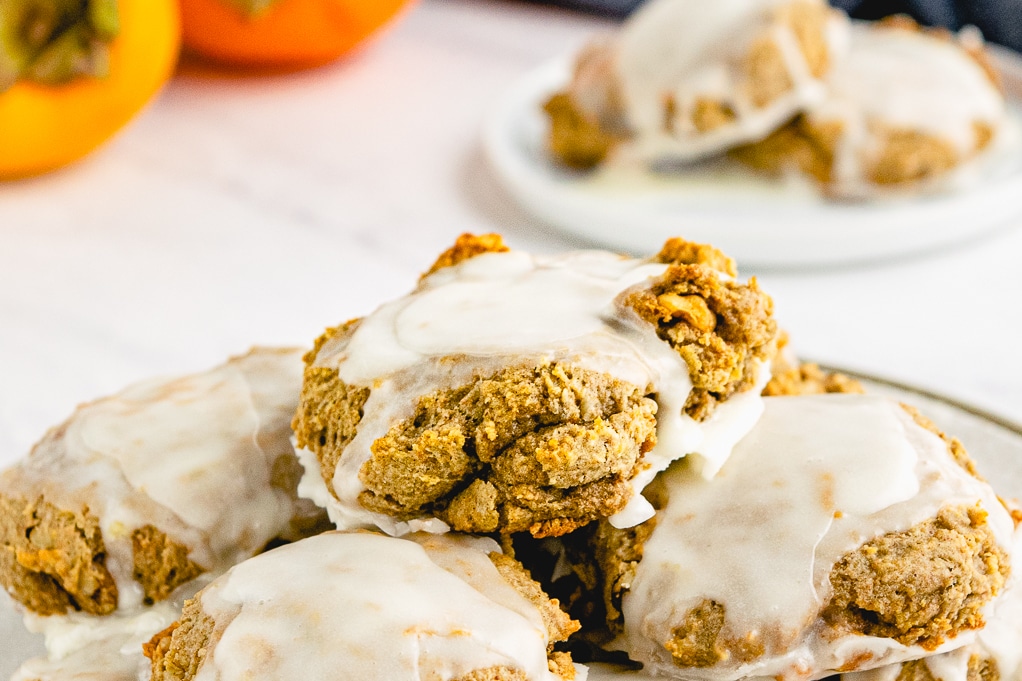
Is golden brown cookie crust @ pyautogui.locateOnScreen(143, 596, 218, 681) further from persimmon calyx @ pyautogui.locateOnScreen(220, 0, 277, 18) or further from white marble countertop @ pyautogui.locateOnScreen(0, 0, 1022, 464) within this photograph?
persimmon calyx @ pyautogui.locateOnScreen(220, 0, 277, 18)

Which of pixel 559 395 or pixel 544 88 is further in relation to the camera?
pixel 544 88

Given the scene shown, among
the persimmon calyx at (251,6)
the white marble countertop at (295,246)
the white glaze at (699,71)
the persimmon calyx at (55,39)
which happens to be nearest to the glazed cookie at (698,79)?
the white glaze at (699,71)

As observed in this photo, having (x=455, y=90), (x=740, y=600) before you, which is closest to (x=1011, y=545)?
(x=740, y=600)

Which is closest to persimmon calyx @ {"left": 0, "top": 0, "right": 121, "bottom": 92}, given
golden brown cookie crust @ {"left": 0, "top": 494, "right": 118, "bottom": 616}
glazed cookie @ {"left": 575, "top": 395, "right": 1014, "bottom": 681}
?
golden brown cookie crust @ {"left": 0, "top": 494, "right": 118, "bottom": 616}

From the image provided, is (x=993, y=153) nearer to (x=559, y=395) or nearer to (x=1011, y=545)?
(x=1011, y=545)

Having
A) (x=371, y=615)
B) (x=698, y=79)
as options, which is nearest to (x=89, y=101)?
(x=698, y=79)

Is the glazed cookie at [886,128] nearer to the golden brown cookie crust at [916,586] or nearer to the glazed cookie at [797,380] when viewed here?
the glazed cookie at [797,380]
